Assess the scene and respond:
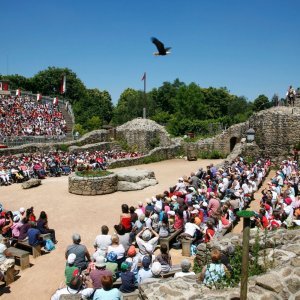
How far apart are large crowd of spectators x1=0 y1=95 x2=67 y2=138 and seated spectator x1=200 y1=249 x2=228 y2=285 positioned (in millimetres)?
30200

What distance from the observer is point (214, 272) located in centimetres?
565

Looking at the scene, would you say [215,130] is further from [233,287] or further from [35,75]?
[35,75]

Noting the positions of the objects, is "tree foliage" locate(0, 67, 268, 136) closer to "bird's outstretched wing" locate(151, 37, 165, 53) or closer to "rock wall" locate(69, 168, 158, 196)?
"rock wall" locate(69, 168, 158, 196)

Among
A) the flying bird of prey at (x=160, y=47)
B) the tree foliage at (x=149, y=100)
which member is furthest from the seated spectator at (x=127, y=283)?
the tree foliage at (x=149, y=100)

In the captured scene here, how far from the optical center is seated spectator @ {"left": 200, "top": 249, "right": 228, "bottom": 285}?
18.2 feet

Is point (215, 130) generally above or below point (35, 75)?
below

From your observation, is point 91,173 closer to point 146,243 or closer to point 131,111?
point 146,243

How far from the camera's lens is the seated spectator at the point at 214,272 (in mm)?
5555

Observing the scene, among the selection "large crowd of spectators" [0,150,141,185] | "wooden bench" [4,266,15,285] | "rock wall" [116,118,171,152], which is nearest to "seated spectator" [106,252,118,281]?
"wooden bench" [4,266,15,285]

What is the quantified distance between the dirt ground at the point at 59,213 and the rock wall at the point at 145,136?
9430mm

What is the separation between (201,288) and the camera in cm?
531

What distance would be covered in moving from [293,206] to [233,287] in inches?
259

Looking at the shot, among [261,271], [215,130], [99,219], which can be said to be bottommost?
[99,219]

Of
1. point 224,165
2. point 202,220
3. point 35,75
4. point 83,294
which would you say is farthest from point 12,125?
point 35,75
